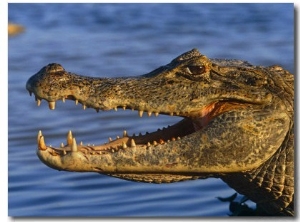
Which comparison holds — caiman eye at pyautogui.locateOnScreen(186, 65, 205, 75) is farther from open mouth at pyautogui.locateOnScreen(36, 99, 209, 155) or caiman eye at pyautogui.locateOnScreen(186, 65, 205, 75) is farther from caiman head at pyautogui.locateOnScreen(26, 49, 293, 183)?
open mouth at pyautogui.locateOnScreen(36, 99, 209, 155)

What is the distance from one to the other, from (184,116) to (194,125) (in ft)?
0.40

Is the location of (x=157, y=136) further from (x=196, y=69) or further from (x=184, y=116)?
(x=196, y=69)


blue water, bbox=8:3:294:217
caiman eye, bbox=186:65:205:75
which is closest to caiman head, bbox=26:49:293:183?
caiman eye, bbox=186:65:205:75

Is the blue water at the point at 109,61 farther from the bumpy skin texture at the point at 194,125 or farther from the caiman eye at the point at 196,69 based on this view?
the caiman eye at the point at 196,69

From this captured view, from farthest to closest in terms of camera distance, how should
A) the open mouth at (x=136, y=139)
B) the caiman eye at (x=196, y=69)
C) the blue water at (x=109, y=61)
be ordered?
the blue water at (x=109, y=61) < the caiman eye at (x=196, y=69) < the open mouth at (x=136, y=139)

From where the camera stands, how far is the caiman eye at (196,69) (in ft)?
19.0

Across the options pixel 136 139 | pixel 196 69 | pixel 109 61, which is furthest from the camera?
pixel 109 61

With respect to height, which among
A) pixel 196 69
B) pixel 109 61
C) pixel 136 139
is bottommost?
pixel 136 139

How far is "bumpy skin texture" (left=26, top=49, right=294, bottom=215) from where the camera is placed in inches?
220

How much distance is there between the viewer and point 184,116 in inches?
226

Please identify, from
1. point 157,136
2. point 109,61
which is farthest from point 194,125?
point 109,61

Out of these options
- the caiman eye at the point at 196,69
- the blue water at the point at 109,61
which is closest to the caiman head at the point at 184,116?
the caiman eye at the point at 196,69

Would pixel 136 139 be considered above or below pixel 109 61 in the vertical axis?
below

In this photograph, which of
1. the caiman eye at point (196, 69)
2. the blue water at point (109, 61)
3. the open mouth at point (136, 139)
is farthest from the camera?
the blue water at point (109, 61)
